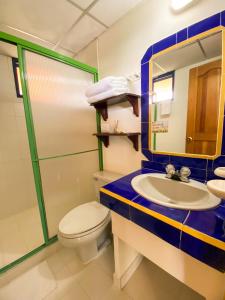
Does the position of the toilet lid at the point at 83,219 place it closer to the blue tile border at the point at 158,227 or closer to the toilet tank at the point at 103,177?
the toilet tank at the point at 103,177

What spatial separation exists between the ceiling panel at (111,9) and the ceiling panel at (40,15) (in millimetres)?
153

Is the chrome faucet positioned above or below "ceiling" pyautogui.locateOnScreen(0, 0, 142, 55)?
below

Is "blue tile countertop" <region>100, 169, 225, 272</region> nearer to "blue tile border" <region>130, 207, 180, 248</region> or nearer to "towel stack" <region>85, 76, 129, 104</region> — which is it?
"blue tile border" <region>130, 207, 180, 248</region>

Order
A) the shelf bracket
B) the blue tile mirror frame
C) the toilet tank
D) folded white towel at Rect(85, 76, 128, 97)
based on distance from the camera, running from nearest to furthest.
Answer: the blue tile mirror frame < folded white towel at Rect(85, 76, 128, 97) < the shelf bracket < the toilet tank

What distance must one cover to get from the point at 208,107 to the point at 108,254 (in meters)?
1.53

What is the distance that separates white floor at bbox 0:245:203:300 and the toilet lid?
441 millimetres

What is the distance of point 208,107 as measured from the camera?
0.85m

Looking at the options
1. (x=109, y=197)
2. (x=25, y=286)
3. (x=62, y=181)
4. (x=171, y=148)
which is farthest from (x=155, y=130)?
(x=25, y=286)

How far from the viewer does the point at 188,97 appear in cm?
92

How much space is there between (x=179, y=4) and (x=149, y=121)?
763 millimetres

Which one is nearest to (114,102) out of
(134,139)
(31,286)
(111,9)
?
(134,139)

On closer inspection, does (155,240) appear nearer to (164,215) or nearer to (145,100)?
(164,215)

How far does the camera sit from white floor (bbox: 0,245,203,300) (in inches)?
39.2

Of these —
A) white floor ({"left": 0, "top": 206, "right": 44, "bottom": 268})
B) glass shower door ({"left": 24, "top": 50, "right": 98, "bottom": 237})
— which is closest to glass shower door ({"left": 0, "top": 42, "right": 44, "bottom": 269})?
white floor ({"left": 0, "top": 206, "right": 44, "bottom": 268})
